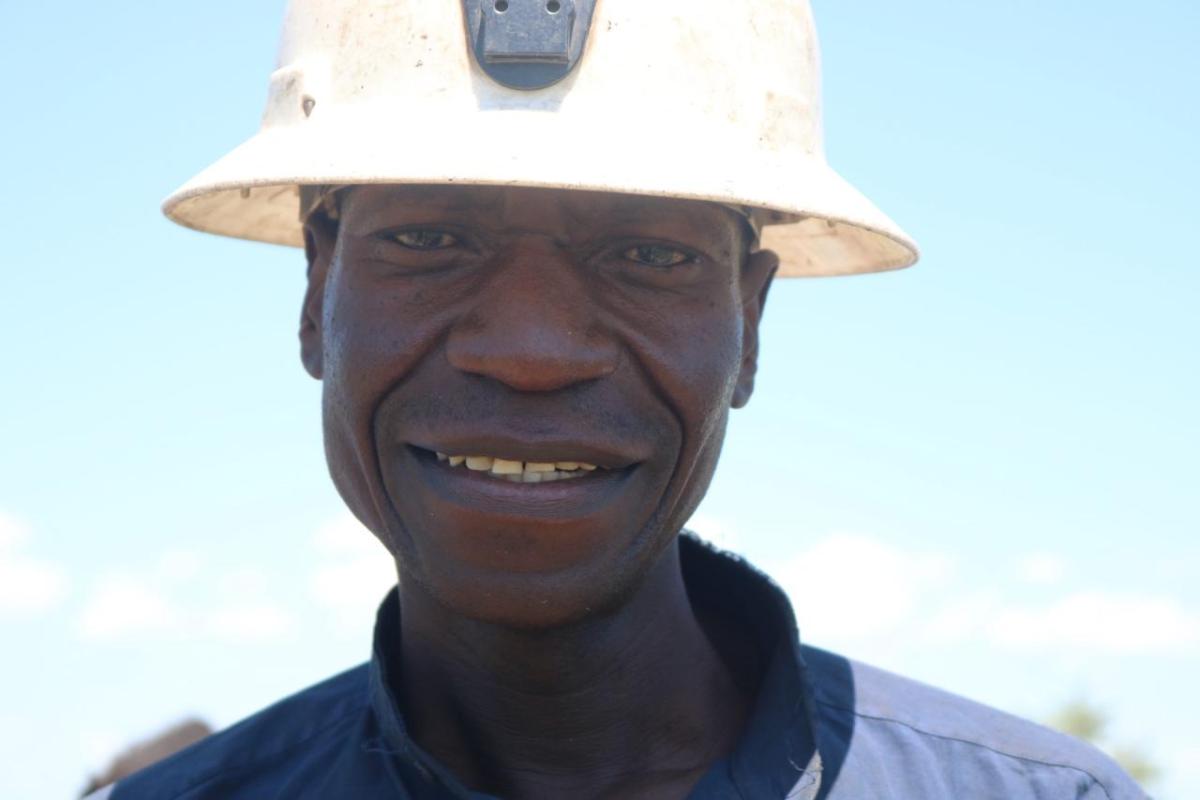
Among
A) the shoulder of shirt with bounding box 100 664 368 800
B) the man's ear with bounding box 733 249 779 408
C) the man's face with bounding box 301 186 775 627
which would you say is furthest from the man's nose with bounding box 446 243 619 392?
the shoulder of shirt with bounding box 100 664 368 800

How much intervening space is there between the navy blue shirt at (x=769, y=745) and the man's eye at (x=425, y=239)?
2.92 feet

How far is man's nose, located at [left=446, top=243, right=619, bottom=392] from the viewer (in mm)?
3088

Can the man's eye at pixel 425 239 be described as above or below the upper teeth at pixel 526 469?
above

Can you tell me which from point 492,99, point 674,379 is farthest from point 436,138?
point 674,379

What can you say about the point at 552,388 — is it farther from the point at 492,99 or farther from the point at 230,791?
the point at 230,791

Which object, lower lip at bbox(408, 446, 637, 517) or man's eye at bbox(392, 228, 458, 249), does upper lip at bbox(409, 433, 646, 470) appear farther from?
man's eye at bbox(392, 228, 458, 249)

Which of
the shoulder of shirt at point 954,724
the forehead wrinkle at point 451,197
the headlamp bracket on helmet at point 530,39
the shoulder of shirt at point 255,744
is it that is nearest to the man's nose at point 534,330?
the forehead wrinkle at point 451,197

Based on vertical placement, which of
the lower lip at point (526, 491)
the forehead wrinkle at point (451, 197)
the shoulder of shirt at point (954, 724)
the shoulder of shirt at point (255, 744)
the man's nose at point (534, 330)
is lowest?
the shoulder of shirt at point (255, 744)

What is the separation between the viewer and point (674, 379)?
3287 mm

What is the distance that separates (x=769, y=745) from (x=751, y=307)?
979mm

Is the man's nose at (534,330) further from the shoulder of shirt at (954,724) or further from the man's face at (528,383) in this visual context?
the shoulder of shirt at (954,724)

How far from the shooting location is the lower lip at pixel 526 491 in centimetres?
317

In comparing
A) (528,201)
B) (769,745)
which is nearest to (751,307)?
(528,201)

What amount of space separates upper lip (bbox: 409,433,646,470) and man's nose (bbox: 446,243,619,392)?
102mm
